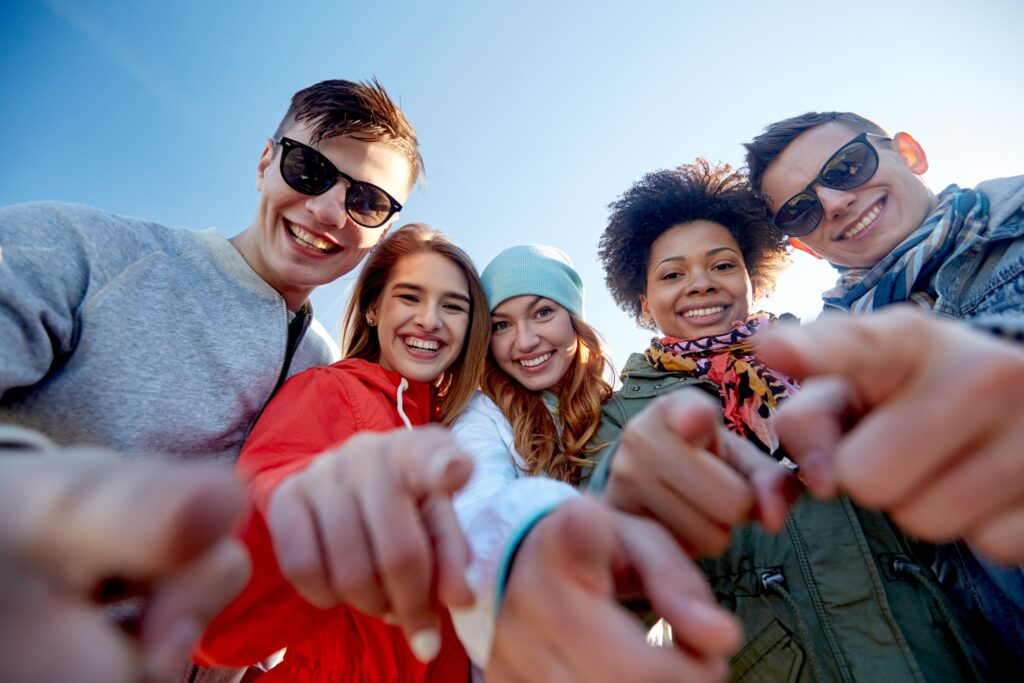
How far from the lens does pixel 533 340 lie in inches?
92.6

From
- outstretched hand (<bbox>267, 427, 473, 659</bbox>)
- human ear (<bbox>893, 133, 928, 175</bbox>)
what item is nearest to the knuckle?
outstretched hand (<bbox>267, 427, 473, 659</bbox>)

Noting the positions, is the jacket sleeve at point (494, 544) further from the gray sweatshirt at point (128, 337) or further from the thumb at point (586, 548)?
the gray sweatshirt at point (128, 337)

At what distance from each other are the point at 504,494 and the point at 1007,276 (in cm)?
202

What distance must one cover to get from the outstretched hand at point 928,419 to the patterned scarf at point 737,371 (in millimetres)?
1311

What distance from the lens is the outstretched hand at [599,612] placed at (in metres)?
0.48

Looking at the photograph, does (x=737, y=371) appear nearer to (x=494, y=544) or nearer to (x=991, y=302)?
(x=991, y=302)

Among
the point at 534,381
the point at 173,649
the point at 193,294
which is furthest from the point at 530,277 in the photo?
the point at 173,649

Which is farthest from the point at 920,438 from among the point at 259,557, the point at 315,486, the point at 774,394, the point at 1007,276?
the point at 1007,276

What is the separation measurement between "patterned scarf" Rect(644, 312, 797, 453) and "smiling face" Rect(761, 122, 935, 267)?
21.9 inches

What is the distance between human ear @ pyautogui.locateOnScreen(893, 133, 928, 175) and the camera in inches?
93.3

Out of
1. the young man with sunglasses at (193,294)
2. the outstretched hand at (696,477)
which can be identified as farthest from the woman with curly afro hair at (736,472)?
the young man with sunglasses at (193,294)

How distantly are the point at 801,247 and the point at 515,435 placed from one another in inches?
85.5

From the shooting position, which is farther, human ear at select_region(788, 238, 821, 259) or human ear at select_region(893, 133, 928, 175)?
human ear at select_region(788, 238, 821, 259)

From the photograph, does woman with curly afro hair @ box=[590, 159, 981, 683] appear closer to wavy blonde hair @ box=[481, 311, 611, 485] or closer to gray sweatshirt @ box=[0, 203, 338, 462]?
wavy blonde hair @ box=[481, 311, 611, 485]
